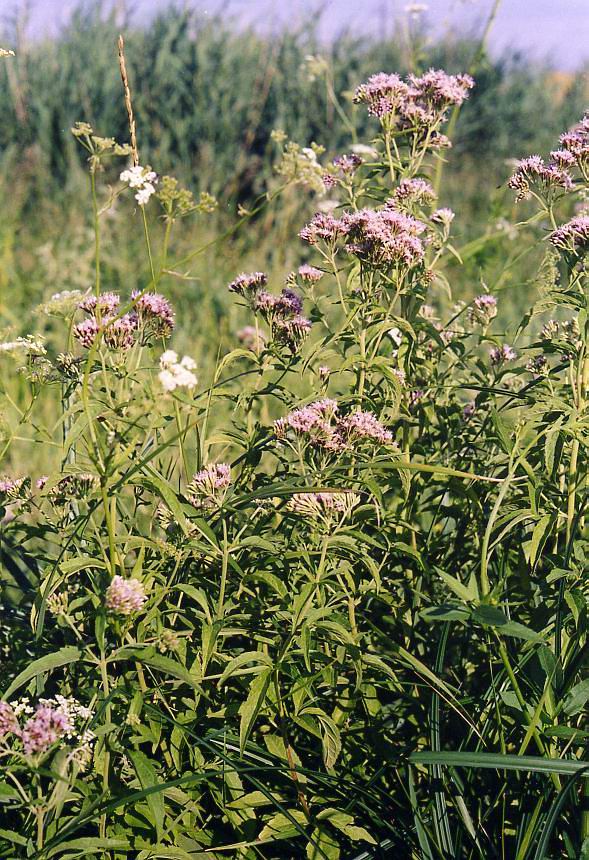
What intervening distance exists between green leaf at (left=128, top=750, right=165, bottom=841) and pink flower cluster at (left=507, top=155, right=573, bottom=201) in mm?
1441

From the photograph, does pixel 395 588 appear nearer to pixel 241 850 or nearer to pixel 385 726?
pixel 385 726

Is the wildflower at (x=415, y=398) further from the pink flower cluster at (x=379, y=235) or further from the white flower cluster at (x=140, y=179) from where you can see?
the white flower cluster at (x=140, y=179)

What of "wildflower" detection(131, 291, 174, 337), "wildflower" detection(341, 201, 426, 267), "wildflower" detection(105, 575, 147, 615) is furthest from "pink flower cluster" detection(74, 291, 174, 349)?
"wildflower" detection(105, 575, 147, 615)

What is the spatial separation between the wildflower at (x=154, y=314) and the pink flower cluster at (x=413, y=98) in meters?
0.72

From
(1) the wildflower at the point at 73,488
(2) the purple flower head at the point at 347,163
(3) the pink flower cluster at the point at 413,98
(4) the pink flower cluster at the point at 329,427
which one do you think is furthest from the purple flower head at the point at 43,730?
(3) the pink flower cluster at the point at 413,98

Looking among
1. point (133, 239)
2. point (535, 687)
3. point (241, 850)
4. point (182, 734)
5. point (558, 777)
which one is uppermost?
point (535, 687)

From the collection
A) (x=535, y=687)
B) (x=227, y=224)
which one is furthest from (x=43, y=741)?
(x=227, y=224)

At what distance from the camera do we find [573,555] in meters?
1.88

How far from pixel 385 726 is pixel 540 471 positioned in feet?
Answer: 2.18

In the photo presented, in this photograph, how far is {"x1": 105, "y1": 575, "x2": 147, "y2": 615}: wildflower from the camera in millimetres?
1580

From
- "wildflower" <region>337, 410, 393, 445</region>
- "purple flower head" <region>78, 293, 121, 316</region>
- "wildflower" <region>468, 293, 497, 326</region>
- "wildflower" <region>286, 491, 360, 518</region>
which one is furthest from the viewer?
"wildflower" <region>468, 293, 497, 326</region>

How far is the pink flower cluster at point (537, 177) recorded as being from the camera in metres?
2.07

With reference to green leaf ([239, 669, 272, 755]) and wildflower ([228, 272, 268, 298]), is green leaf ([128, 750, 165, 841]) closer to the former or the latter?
green leaf ([239, 669, 272, 755])

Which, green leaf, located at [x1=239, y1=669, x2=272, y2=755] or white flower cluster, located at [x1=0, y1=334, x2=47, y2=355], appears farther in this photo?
white flower cluster, located at [x1=0, y1=334, x2=47, y2=355]
